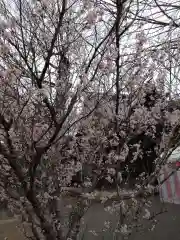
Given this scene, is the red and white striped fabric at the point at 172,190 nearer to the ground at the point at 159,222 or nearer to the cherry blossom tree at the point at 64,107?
the ground at the point at 159,222

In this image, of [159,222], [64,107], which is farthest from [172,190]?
[64,107]

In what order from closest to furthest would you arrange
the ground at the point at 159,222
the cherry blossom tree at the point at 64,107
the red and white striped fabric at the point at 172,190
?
the cherry blossom tree at the point at 64,107
the red and white striped fabric at the point at 172,190
the ground at the point at 159,222

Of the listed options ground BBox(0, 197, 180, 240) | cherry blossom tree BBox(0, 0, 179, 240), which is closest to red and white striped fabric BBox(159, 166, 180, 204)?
ground BBox(0, 197, 180, 240)

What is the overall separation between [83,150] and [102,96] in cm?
90

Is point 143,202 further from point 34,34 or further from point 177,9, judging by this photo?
point 177,9

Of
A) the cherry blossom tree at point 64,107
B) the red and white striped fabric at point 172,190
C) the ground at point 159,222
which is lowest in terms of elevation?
the ground at point 159,222

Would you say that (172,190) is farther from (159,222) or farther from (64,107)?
(64,107)

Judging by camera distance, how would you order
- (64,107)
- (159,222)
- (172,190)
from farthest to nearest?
(159,222)
(172,190)
(64,107)

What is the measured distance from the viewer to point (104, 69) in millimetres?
3156

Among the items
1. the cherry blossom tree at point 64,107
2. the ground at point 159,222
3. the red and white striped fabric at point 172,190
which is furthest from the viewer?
the ground at point 159,222

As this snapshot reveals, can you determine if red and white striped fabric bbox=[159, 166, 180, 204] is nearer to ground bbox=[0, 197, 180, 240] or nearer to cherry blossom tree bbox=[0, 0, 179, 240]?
ground bbox=[0, 197, 180, 240]

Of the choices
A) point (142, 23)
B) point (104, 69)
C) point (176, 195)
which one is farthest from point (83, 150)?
point (176, 195)

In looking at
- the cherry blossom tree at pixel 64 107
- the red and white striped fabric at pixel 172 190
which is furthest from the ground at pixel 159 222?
the cherry blossom tree at pixel 64 107

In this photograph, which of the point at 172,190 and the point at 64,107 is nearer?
the point at 64,107
